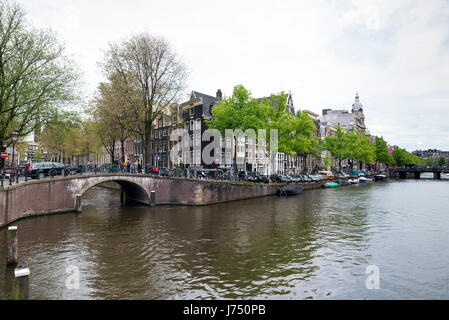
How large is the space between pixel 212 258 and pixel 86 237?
861 centimetres

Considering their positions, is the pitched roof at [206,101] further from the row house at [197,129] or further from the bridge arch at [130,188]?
the bridge arch at [130,188]

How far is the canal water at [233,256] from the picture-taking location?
11.0 meters

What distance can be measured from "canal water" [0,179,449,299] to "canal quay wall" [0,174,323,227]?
4.21 feet

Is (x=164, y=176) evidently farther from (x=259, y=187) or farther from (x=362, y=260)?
(x=362, y=260)

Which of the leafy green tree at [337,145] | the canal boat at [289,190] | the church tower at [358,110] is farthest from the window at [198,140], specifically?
the church tower at [358,110]

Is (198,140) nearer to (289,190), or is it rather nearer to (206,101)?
(206,101)

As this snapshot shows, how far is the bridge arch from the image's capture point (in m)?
28.4

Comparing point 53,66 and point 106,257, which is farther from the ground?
point 53,66

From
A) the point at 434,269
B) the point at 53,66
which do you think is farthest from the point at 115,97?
the point at 434,269

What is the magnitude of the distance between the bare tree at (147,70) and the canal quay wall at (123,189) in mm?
4488

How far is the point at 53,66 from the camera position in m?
27.5

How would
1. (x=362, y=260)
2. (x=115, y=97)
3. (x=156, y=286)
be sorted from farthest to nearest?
(x=115, y=97) < (x=362, y=260) < (x=156, y=286)

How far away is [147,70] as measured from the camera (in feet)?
118

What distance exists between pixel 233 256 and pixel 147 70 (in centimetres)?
2769
